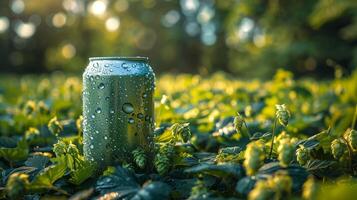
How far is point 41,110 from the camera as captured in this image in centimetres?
309

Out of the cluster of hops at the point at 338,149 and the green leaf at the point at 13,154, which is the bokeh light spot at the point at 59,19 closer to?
the green leaf at the point at 13,154

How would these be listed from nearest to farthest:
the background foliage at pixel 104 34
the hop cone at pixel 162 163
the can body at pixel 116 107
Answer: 1. the hop cone at pixel 162 163
2. the can body at pixel 116 107
3. the background foliage at pixel 104 34

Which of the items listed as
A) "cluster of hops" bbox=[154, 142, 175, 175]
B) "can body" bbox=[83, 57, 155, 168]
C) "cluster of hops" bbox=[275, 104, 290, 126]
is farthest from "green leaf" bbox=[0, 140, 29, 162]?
"cluster of hops" bbox=[275, 104, 290, 126]

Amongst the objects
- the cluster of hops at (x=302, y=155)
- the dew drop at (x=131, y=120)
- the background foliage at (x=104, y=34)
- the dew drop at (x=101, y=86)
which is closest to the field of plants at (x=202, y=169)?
the cluster of hops at (x=302, y=155)

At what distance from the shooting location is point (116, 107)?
1854mm

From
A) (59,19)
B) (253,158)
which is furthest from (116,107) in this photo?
(59,19)

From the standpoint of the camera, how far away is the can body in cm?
185

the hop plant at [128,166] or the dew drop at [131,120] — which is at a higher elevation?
the dew drop at [131,120]

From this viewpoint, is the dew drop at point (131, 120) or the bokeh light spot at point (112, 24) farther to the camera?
the bokeh light spot at point (112, 24)

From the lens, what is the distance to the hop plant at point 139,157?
174 cm

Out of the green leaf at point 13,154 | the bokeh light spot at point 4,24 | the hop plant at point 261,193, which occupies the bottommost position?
the green leaf at point 13,154

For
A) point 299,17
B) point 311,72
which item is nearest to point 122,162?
point 299,17

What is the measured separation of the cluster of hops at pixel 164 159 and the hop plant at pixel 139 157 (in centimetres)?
5

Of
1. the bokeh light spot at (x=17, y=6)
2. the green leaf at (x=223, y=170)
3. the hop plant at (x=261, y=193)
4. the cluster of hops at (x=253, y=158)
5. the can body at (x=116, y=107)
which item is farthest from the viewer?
the bokeh light spot at (x=17, y=6)
